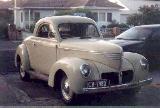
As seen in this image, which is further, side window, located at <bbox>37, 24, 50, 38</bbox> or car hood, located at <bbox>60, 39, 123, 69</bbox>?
side window, located at <bbox>37, 24, 50, 38</bbox>

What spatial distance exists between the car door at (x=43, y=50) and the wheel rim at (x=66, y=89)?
0.91 m

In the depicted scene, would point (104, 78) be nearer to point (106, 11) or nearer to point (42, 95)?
point (42, 95)

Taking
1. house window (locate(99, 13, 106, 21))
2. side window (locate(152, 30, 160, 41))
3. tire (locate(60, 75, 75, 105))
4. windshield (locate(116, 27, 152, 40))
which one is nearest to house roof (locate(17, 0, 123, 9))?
house window (locate(99, 13, 106, 21))

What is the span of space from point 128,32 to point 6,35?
19387 mm

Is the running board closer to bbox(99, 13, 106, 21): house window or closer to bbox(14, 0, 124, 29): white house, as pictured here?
bbox(14, 0, 124, 29): white house

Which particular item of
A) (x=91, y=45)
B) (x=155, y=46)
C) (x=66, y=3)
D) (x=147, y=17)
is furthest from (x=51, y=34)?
(x=66, y=3)

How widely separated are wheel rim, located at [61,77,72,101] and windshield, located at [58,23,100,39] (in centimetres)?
133

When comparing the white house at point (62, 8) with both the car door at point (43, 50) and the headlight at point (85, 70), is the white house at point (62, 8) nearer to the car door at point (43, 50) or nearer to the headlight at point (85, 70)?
the car door at point (43, 50)

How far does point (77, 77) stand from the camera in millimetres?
7816

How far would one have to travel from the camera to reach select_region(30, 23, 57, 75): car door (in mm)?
9227

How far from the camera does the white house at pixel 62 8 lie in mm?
41550

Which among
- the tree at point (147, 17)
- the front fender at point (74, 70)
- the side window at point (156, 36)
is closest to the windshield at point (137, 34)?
the side window at point (156, 36)

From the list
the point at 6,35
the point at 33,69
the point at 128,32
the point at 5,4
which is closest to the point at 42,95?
the point at 33,69

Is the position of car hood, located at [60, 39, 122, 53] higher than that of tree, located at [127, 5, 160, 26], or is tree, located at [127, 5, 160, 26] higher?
tree, located at [127, 5, 160, 26]
